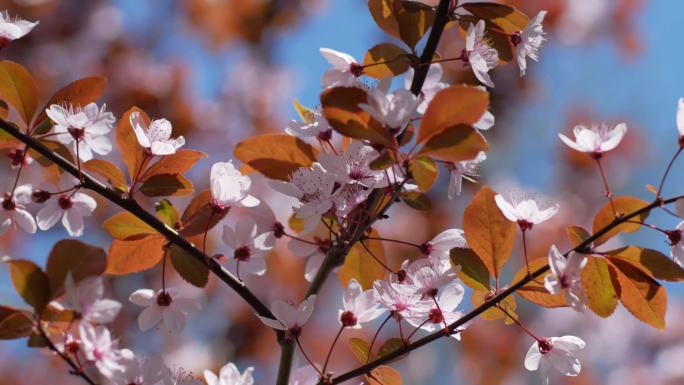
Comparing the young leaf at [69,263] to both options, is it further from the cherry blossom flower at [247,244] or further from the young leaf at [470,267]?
the young leaf at [470,267]

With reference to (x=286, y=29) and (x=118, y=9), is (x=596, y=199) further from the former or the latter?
(x=118, y=9)

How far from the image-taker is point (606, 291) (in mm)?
648

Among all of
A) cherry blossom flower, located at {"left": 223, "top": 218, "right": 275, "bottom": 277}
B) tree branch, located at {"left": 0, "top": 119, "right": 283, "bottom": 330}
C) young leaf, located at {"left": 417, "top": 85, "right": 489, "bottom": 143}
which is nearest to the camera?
young leaf, located at {"left": 417, "top": 85, "right": 489, "bottom": 143}

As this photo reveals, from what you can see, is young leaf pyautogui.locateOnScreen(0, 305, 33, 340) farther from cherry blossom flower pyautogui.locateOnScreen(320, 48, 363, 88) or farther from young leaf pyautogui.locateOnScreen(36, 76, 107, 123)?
cherry blossom flower pyautogui.locateOnScreen(320, 48, 363, 88)

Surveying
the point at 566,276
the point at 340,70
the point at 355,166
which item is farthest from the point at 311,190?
the point at 566,276

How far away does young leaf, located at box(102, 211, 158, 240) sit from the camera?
741 mm

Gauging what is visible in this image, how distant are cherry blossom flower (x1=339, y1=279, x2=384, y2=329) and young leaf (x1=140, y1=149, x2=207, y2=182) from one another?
0.22 meters

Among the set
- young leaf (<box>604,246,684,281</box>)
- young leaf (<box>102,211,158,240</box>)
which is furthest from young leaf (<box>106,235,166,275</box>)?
young leaf (<box>604,246,684,281</box>)

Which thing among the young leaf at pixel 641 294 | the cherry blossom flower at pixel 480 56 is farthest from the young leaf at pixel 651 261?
the cherry blossom flower at pixel 480 56

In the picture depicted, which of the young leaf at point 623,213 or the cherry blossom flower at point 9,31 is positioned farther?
the cherry blossom flower at point 9,31

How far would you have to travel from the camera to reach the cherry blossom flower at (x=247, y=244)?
803 mm

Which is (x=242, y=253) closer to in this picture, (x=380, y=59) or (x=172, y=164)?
(x=172, y=164)

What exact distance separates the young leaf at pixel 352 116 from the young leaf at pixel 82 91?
280 millimetres

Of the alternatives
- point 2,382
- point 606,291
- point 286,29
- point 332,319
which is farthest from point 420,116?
point 286,29
